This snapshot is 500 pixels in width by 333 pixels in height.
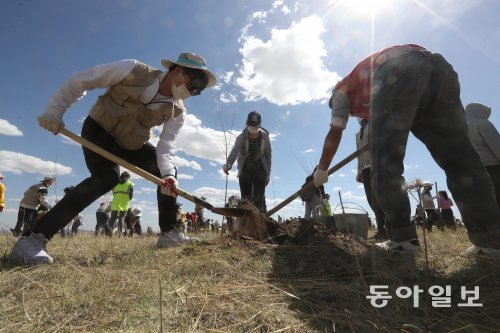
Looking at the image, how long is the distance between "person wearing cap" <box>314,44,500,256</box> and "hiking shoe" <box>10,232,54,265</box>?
242 centimetres

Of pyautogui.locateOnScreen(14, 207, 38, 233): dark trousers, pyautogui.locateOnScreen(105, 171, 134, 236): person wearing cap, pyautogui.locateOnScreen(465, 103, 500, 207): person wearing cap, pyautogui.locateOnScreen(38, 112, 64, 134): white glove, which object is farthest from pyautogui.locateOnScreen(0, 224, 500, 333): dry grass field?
pyautogui.locateOnScreen(105, 171, 134, 236): person wearing cap

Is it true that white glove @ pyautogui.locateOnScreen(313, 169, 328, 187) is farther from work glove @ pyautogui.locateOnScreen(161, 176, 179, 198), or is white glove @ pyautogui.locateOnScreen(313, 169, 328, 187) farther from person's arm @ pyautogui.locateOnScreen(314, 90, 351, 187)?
work glove @ pyautogui.locateOnScreen(161, 176, 179, 198)

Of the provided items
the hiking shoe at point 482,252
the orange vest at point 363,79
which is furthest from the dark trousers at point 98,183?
the hiking shoe at point 482,252

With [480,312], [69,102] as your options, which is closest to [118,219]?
[69,102]

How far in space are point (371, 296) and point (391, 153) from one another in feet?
3.55

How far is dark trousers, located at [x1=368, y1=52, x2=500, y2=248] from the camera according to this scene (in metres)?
2.20

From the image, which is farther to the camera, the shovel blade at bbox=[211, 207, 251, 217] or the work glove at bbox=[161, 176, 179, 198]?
the shovel blade at bbox=[211, 207, 251, 217]

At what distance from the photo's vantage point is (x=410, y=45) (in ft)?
7.83

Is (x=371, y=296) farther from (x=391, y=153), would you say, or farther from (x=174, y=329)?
(x=391, y=153)

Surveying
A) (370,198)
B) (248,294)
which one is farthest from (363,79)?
(370,198)

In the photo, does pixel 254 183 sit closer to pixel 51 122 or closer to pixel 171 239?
pixel 171 239

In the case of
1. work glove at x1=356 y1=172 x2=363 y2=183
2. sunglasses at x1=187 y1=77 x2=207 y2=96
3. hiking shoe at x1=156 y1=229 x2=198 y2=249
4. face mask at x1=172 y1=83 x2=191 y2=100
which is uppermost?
sunglasses at x1=187 y1=77 x2=207 y2=96

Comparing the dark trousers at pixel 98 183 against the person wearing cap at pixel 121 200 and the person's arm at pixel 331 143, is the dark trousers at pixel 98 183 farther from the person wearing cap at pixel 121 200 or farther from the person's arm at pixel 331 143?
the person wearing cap at pixel 121 200

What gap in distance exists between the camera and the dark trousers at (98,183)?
2.61m
